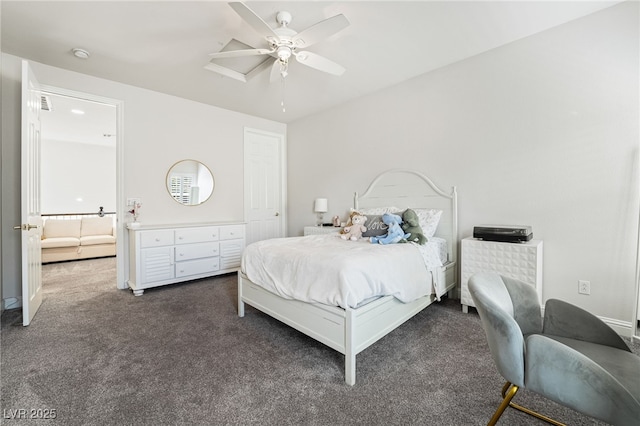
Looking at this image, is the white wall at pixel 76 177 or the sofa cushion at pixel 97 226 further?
the white wall at pixel 76 177

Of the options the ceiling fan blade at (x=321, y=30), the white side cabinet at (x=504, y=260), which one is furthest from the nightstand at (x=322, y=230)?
the ceiling fan blade at (x=321, y=30)

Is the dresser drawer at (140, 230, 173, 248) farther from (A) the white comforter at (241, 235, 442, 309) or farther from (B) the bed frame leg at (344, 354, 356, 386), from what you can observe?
(B) the bed frame leg at (344, 354, 356, 386)

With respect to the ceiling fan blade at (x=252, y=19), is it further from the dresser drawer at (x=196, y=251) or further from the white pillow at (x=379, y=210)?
the dresser drawer at (x=196, y=251)

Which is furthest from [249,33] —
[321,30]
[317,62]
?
[321,30]

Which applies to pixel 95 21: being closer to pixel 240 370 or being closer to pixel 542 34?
pixel 240 370

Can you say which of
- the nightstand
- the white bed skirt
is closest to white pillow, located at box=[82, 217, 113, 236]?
the nightstand

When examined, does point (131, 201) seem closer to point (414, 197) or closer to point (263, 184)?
point (263, 184)

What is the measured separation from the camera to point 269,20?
2336 mm

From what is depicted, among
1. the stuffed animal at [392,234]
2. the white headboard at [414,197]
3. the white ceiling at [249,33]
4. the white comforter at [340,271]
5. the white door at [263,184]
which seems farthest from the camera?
the white door at [263,184]

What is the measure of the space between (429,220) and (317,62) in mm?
2063

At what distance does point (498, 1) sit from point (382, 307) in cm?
259

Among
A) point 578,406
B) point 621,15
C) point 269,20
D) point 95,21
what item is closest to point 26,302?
point 95,21

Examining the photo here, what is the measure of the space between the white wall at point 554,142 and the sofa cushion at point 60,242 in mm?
6484

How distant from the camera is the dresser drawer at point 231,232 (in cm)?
407
